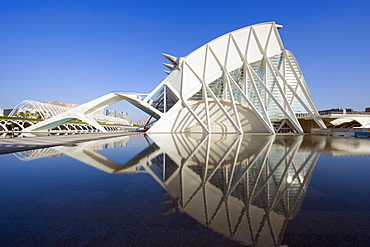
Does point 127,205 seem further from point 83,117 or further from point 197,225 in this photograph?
point 83,117

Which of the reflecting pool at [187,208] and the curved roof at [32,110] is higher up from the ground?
the curved roof at [32,110]

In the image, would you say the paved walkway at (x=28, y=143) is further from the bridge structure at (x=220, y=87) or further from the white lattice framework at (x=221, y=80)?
the white lattice framework at (x=221, y=80)

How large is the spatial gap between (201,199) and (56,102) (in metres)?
109

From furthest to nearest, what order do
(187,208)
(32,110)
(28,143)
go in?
(32,110) < (28,143) < (187,208)

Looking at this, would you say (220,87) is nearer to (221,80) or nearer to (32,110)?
(221,80)

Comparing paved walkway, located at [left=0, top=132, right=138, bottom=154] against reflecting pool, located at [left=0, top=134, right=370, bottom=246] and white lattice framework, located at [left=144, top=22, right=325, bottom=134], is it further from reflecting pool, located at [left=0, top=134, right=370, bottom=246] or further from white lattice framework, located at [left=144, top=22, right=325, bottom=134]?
white lattice framework, located at [left=144, top=22, right=325, bottom=134]

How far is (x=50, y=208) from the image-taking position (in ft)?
7.85

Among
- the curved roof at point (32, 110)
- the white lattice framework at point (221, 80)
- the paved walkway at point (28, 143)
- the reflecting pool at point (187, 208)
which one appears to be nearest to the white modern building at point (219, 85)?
the white lattice framework at point (221, 80)

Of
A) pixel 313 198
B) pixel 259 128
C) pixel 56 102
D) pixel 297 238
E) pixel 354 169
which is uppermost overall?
pixel 56 102

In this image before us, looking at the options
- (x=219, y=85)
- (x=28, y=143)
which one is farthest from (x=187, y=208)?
(x=219, y=85)

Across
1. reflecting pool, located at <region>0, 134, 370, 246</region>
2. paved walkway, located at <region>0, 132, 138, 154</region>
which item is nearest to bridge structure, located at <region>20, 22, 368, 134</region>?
paved walkway, located at <region>0, 132, 138, 154</region>

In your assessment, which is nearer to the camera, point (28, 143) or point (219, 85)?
point (28, 143)

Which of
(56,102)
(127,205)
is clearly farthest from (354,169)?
(56,102)

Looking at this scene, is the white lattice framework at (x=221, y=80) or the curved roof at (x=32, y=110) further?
the curved roof at (x=32, y=110)
